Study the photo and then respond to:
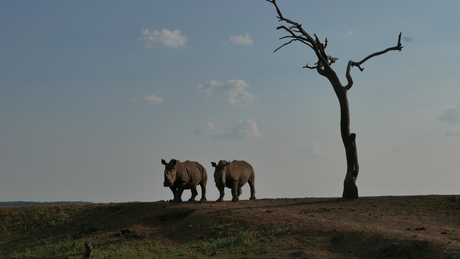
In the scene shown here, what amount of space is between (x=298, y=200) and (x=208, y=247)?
27.0ft

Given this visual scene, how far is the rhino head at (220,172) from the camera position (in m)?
23.3

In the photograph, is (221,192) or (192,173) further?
(192,173)

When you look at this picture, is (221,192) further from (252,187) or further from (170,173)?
(252,187)

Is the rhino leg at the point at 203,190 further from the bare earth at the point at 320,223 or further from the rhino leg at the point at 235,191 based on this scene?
the bare earth at the point at 320,223

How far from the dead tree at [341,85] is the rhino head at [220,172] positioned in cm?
538

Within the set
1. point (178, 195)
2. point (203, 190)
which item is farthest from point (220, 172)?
point (203, 190)

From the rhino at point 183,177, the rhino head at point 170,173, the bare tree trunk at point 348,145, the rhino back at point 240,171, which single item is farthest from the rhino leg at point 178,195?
the bare tree trunk at point 348,145

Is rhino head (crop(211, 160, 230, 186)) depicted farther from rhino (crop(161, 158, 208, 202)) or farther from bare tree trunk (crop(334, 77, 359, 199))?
bare tree trunk (crop(334, 77, 359, 199))

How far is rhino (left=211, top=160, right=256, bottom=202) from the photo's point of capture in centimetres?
2338

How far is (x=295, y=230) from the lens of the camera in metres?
17.4

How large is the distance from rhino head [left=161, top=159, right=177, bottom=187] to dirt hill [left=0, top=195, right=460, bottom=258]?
106cm

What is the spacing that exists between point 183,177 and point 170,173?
34.4 inches

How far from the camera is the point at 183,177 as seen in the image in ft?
78.3

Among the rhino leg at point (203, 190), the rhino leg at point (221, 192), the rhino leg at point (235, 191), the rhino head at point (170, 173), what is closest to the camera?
the rhino head at point (170, 173)
